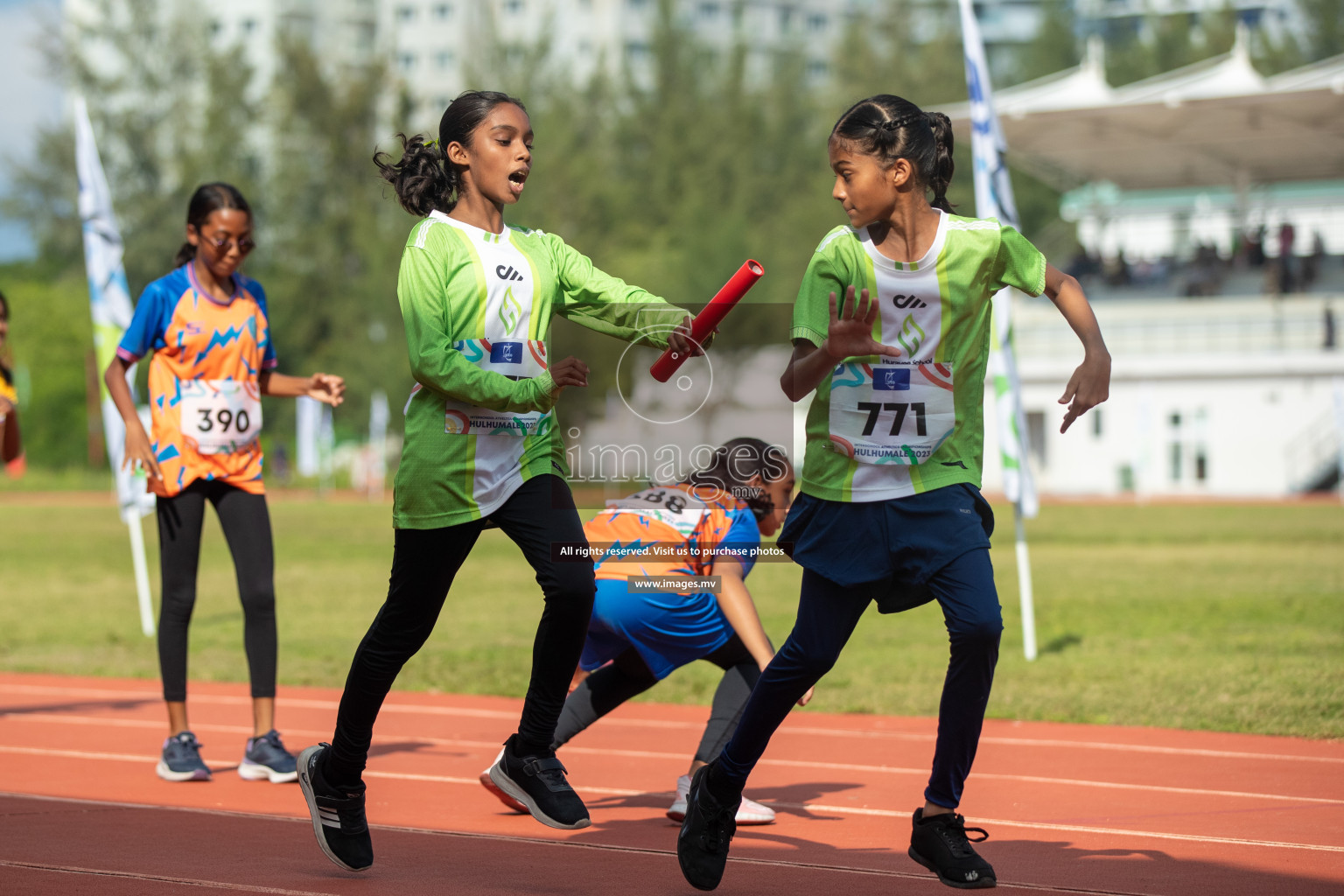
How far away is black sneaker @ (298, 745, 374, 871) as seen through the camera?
4090 millimetres

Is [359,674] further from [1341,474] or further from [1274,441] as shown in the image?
[1274,441]

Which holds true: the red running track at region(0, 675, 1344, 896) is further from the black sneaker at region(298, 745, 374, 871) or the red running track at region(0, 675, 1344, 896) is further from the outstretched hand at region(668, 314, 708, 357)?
the outstretched hand at region(668, 314, 708, 357)

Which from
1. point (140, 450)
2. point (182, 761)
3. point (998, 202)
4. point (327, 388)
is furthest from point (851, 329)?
point (998, 202)

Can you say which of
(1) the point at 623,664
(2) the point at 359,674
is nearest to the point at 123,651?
(1) the point at 623,664

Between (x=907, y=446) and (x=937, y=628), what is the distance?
29.4 ft

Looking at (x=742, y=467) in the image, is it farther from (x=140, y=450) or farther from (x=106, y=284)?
(x=106, y=284)

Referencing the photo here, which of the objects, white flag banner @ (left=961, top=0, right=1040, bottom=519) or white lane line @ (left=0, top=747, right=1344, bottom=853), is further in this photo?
white flag banner @ (left=961, top=0, right=1040, bottom=519)

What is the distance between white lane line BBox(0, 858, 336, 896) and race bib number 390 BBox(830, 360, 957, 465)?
1.76 metres

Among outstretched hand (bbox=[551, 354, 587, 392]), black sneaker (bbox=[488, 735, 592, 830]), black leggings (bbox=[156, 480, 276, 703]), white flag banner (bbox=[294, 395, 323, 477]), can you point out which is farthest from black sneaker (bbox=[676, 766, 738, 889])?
white flag banner (bbox=[294, 395, 323, 477])

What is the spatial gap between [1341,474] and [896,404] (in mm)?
36732

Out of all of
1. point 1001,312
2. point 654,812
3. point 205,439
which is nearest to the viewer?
point 654,812

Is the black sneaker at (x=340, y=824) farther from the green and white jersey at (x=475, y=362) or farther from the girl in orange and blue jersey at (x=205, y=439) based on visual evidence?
the girl in orange and blue jersey at (x=205, y=439)

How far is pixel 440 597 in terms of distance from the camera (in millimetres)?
4121

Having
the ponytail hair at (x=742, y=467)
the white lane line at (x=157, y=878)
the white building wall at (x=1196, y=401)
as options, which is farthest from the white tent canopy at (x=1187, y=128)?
the white lane line at (x=157, y=878)
